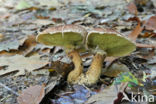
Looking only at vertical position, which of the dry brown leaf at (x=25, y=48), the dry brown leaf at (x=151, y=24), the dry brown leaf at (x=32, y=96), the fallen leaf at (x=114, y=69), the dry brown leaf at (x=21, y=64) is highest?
the dry brown leaf at (x=151, y=24)

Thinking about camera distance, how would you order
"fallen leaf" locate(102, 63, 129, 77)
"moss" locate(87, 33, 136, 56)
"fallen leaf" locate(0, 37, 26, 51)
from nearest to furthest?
"moss" locate(87, 33, 136, 56)
"fallen leaf" locate(102, 63, 129, 77)
"fallen leaf" locate(0, 37, 26, 51)

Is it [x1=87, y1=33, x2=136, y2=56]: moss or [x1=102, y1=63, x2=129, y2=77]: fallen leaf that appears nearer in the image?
[x1=87, y1=33, x2=136, y2=56]: moss

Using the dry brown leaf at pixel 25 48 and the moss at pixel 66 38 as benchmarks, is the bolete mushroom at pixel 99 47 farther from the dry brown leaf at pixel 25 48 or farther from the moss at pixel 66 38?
the dry brown leaf at pixel 25 48

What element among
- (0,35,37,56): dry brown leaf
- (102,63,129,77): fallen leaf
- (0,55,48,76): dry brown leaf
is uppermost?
(0,35,37,56): dry brown leaf

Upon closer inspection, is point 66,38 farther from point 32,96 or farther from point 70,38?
point 32,96

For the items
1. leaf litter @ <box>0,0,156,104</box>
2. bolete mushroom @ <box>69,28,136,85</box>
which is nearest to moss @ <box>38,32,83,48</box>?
bolete mushroom @ <box>69,28,136,85</box>

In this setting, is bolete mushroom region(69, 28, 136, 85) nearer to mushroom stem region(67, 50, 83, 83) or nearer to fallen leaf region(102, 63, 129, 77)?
mushroom stem region(67, 50, 83, 83)

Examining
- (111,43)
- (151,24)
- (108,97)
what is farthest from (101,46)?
(151,24)

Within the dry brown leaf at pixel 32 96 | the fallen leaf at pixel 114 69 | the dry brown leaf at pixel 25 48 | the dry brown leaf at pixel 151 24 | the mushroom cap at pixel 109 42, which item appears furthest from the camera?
the dry brown leaf at pixel 151 24

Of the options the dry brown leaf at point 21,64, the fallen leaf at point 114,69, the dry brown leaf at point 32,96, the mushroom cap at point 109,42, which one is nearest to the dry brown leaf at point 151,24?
the mushroom cap at point 109,42
